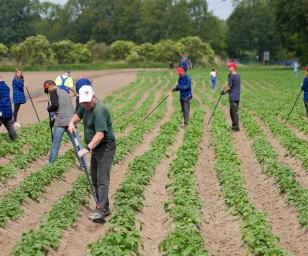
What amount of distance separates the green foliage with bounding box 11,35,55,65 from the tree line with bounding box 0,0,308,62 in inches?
1691

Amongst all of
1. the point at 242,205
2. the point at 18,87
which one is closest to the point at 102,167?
the point at 242,205

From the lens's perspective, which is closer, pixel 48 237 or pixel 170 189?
pixel 48 237

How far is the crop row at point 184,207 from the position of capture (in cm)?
698

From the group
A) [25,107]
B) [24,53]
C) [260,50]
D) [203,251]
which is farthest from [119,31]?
[203,251]

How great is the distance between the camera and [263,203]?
952 centimetres

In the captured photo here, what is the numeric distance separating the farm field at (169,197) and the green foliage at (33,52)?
6982 centimetres

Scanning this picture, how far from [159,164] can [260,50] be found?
11324 centimetres

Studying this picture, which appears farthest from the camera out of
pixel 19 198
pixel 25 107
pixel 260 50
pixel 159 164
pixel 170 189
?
pixel 260 50

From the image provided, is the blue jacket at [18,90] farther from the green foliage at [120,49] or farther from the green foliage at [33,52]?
the green foliage at [120,49]

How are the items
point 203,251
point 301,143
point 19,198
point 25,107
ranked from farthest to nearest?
1. point 25,107
2. point 301,143
3. point 19,198
4. point 203,251

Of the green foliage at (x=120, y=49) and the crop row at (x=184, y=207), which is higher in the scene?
the crop row at (x=184, y=207)

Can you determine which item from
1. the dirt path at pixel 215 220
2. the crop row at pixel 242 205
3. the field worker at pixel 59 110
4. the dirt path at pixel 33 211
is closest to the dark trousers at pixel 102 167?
the dirt path at pixel 33 211

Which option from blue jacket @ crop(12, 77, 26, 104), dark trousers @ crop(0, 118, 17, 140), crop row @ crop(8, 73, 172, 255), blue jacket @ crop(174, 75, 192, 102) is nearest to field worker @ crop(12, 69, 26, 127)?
blue jacket @ crop(12, 77, 26, 104)

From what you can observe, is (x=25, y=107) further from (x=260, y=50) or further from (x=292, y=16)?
(x=260, y=50)
